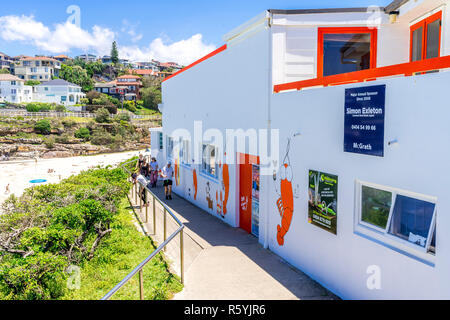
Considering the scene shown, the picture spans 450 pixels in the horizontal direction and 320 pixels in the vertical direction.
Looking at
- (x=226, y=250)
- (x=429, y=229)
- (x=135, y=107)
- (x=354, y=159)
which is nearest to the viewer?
(x=429, y=229)

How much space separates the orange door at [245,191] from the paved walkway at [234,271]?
307 mm

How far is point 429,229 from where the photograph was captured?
4.26 metres

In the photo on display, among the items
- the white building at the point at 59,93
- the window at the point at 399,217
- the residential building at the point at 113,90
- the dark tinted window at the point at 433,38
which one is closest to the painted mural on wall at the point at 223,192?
the window at the point at 399,217

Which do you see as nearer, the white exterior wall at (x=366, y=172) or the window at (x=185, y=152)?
the white exterior wall at (x=366, y=172)

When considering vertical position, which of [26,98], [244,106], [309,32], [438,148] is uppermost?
[26,98]

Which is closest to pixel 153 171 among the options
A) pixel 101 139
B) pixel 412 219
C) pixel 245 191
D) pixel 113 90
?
pixel 245 191

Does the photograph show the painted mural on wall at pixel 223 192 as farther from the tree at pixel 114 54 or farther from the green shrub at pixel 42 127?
the tree at pixel 114 54

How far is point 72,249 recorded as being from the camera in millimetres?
8594

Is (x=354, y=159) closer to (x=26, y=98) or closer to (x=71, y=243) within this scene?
(x=71, y=243)

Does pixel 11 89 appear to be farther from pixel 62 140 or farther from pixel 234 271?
pixel 234 271

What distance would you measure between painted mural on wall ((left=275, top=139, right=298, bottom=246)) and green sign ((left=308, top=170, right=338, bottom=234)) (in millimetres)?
588

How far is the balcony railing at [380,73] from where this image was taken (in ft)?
13.4
